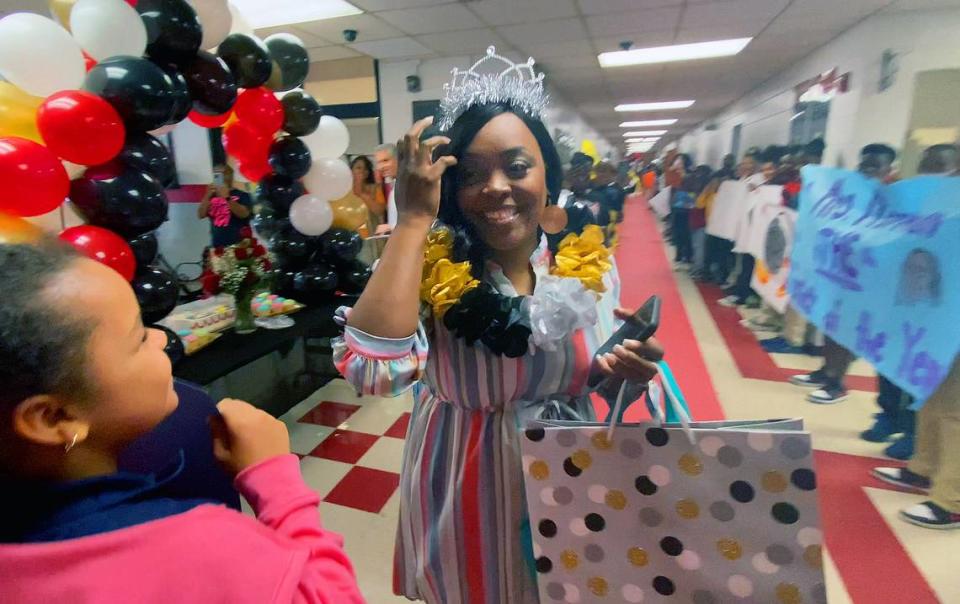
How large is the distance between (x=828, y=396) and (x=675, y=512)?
2.95 metres

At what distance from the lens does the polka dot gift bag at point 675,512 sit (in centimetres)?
67

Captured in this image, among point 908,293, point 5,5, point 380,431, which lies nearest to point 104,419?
point 380,431

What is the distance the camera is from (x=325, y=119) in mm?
3314

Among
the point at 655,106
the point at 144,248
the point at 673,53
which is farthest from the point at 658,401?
the point at 655,106

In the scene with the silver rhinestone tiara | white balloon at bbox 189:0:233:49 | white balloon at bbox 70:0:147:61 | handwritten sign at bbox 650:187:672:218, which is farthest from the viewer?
handwritten sign at bbox 650:187:672:218

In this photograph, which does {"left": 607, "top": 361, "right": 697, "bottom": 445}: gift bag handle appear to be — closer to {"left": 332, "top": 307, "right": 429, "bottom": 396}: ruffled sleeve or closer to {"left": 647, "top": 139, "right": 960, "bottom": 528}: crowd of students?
{"left": 332, "top": 307, "right": 429, "bottom": 396}: ruffled sleeve

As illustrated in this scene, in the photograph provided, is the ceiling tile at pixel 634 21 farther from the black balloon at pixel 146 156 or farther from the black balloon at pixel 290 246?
the black balloon at pixel 146 156

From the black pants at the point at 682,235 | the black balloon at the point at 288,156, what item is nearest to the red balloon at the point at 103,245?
the black balloon at the point at 288,156

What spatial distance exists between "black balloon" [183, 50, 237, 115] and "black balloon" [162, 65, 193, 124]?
50 millimetres

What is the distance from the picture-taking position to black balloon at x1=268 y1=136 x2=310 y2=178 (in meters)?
2.96

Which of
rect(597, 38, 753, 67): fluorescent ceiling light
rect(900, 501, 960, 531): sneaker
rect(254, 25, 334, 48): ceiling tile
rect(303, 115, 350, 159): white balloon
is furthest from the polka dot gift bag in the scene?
rect(597, 38, 753, 67): fluorescent ceiling light

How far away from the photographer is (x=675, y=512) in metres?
0.72

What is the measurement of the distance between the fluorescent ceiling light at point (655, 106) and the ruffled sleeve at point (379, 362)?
1095 centimetres

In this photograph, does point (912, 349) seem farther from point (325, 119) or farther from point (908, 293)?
point (325, 119)
